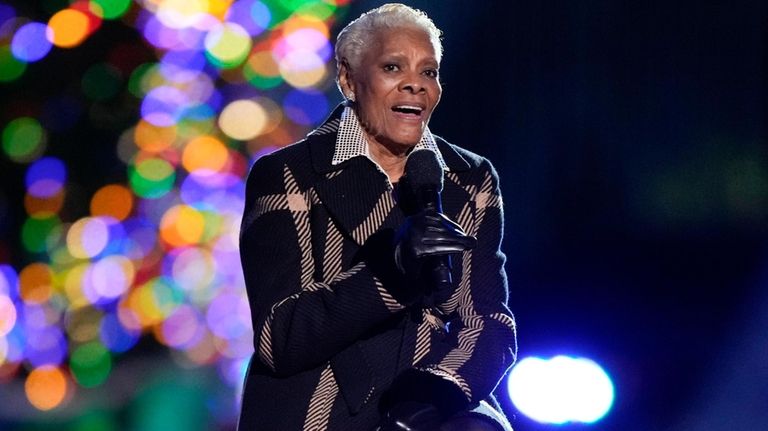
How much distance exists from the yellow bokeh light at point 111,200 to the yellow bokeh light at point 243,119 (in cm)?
79

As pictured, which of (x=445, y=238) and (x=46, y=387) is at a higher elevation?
(x=445, y=238)

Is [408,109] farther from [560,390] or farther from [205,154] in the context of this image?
[205,154]


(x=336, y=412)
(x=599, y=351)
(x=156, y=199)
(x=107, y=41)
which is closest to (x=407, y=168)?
(x=336, y=412)

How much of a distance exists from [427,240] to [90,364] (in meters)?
5.32

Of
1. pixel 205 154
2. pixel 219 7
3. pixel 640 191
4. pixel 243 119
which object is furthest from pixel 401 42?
pixel 205 154

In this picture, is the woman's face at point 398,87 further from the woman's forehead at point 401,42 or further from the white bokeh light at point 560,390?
the white bokeh light at point 560,390

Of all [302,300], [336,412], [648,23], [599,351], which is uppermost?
[648,23]

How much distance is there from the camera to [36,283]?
269 inches

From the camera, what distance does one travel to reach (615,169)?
3820 millimetres

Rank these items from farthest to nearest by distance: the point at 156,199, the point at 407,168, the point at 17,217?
the point at 156,199, the point at 17,217, the point at 407,168

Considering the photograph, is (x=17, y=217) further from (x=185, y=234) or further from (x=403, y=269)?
(x=403, y=269)

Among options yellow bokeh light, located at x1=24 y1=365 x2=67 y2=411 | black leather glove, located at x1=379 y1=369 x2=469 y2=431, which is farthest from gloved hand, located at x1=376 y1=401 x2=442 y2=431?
yellow bokeh light, located at x1=24 y1=365 x2=67 y2=411

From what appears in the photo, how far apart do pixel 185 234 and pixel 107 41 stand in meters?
1.69

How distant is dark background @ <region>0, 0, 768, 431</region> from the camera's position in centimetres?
364
